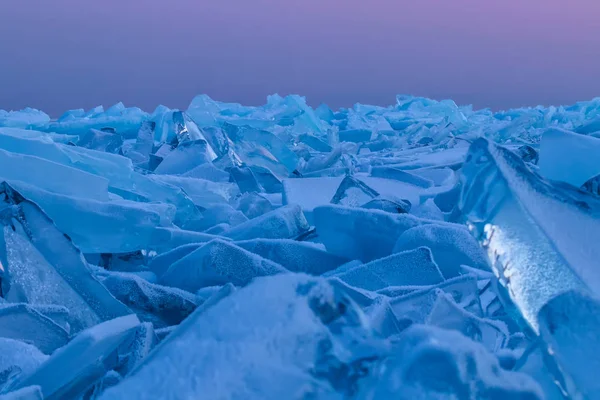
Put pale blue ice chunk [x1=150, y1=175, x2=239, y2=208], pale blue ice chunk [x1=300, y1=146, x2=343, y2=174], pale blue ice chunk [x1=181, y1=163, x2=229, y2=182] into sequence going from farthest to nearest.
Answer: pale blue ice chunk [x1=300, y1=146, x2=343, y2=174] → pale blue ice chunk [x1=181, y1=163, x2=229, y2=182] → pale blue ice chunk [x1=150, y1=175, x2=239, y2=208]

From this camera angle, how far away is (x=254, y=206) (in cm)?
186

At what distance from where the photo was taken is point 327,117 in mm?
7680

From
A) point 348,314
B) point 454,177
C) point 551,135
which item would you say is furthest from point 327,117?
point 348,314

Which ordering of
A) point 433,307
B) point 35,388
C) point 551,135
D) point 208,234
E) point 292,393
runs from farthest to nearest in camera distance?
point 208,234, point 551,135, point 433,307, point 35,388, point 292,393

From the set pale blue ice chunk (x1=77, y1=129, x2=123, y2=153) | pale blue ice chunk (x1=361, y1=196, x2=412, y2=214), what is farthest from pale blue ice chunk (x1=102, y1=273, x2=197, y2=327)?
pale blue ice chunk (x1=77, y1=129, x2=123, y2=153)

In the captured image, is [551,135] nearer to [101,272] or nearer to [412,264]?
[412,264]

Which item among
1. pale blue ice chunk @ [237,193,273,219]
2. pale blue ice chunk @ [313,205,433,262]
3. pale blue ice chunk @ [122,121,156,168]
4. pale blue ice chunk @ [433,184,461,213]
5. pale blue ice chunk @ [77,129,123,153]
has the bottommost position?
pale blue ice chunk @ [122,121,156,168]

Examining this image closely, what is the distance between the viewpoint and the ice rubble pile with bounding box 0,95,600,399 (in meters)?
0.45

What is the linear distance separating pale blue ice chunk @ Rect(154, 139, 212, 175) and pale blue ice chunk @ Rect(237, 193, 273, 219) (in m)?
0.72

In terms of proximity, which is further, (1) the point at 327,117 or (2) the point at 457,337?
(1) the point at 327,117

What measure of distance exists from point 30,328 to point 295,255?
52cm

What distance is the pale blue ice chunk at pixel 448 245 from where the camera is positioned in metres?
1.17

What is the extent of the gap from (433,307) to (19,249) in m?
0.62

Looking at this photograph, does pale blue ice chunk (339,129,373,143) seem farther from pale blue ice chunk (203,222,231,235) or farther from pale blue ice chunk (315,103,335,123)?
pale blue ice chunk (203,222,231,235)
